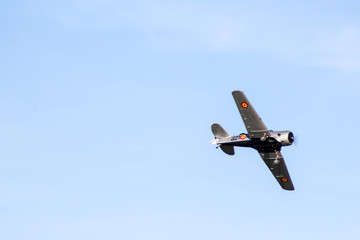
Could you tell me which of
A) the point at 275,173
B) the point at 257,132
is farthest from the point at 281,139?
the point at 275,173

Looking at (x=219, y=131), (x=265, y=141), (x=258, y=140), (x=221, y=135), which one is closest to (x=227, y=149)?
(x=221, y=135)

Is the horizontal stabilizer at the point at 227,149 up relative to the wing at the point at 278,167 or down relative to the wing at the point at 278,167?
up

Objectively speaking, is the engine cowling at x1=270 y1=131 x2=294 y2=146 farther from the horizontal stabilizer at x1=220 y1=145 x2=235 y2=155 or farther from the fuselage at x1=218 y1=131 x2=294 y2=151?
the horizontal stabilizer at x1=220 y1=145 x2=235 y2=155

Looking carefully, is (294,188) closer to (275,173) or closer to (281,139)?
(275,173)

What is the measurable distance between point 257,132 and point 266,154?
4.36 m

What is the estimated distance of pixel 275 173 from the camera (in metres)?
84.9

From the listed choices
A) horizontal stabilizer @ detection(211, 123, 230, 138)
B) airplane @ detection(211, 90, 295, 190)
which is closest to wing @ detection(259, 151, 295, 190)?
airplane @ detection(211, 90, 295, 190)

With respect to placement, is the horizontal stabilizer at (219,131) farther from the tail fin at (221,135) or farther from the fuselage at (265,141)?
the fuselage at (265,141)

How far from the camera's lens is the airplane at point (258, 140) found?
256ft

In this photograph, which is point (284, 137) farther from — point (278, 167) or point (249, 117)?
point (278, 167)

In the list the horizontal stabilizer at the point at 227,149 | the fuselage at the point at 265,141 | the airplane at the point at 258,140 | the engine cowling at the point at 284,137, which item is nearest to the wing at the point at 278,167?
the airplane at the point at 258,140

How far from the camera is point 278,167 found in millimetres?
83938

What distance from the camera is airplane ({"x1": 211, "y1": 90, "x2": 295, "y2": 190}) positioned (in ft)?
256

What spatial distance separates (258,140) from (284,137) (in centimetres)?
298
